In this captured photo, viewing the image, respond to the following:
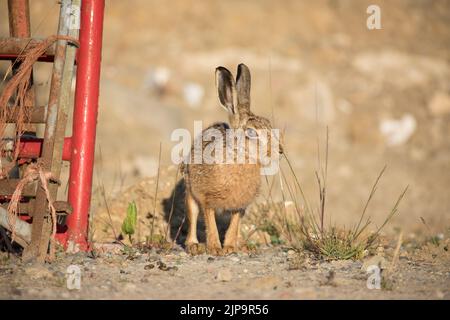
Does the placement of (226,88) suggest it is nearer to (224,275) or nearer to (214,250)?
(214,250)

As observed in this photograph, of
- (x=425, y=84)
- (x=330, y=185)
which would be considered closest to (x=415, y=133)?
(x=425, y=84)

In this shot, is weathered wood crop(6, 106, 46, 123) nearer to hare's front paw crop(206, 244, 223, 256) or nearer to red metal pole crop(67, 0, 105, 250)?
red metal pole crop(67, 0, 105, 250)

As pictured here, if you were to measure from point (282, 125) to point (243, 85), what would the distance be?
25.6 ft

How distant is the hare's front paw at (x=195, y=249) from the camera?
5.05 metres

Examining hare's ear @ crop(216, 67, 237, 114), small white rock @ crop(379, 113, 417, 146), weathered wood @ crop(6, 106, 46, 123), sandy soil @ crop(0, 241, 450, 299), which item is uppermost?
small white rock @ crop(379, 113, 417, 146)

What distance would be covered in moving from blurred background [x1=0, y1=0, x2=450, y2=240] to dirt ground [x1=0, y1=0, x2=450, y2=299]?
43 mm

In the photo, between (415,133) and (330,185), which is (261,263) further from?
(415,133)

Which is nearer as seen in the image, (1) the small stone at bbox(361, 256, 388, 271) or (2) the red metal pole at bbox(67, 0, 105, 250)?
(1) the small stone at bbox(361, 256, 388, 271)

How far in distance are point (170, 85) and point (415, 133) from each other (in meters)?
5.73

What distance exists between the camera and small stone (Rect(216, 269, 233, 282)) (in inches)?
157

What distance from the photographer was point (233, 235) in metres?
5.41

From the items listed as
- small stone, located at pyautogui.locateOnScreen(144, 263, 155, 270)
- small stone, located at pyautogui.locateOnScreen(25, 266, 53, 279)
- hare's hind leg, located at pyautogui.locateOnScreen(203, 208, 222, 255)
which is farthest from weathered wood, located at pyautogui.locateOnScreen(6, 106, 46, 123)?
hare's hind leg, located at pyautogui.locateOnScreen(203, 208, 222, 255)

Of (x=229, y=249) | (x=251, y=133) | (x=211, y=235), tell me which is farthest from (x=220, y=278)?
(x=251, y=133)

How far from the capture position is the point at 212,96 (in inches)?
607
